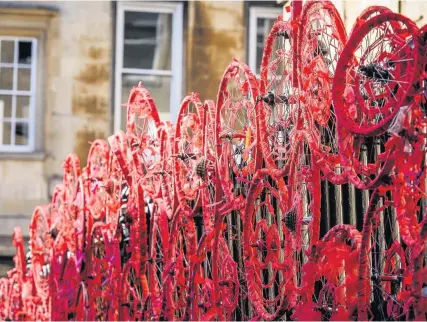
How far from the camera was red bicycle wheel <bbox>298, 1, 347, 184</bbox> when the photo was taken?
4.93 metres

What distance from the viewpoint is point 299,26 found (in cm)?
523

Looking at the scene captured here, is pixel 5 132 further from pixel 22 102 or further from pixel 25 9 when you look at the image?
pixel 25 9

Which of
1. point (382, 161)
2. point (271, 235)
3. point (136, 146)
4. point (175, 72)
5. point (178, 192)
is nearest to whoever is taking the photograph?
point (382, 161)

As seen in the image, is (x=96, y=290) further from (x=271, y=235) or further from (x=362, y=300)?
(x=362, y=300)

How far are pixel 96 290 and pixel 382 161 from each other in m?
5.31

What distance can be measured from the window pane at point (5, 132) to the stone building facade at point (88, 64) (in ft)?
0.04

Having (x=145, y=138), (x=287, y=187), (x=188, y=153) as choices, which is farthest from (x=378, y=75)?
(x=145, y=138)

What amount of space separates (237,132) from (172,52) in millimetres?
10496

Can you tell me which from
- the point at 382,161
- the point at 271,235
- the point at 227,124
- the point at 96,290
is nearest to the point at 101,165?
the point at 96,290

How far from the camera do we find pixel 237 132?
6.15m

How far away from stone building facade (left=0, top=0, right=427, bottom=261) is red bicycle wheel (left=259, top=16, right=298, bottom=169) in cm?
1059

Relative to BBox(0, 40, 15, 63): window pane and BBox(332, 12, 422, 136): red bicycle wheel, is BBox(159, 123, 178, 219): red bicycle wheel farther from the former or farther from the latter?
BBox(0, 40, 15, 63): window pane

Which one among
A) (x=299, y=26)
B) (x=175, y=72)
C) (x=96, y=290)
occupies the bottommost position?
(x=96, y=290)

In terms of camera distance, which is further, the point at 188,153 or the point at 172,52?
the point at 172,52
